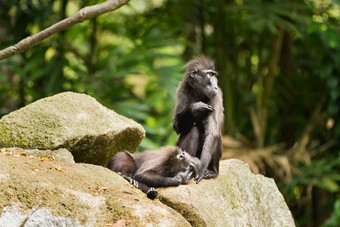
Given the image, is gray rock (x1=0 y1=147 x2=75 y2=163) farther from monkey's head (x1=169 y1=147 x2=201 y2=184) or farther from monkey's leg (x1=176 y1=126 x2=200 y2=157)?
monkey's leg (x1=176 y1=126 x2=200 y2=157)

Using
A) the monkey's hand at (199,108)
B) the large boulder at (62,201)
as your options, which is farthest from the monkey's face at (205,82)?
the large boulder at (62,201)

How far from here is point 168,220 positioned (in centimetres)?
375

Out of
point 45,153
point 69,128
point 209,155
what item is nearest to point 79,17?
point 69,128

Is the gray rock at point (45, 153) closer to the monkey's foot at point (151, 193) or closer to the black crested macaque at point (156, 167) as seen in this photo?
the black crested macaque at point (156, 167)

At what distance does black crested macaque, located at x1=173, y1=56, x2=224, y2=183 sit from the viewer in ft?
17.3

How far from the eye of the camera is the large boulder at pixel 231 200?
4207mm

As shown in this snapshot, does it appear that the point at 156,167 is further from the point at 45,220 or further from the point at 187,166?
the point at 45,220

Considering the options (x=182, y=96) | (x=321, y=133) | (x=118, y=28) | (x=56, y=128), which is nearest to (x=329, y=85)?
(x=321, y=133)

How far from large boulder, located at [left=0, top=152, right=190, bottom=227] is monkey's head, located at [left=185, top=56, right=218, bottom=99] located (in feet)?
5.93

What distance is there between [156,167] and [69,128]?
93 cm

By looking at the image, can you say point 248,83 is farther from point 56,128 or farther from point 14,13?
point 56,128

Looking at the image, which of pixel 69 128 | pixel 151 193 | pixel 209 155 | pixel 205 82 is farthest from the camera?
pixel 205 82

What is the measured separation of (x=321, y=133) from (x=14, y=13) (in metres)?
6.60

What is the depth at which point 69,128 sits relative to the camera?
4.55 m
